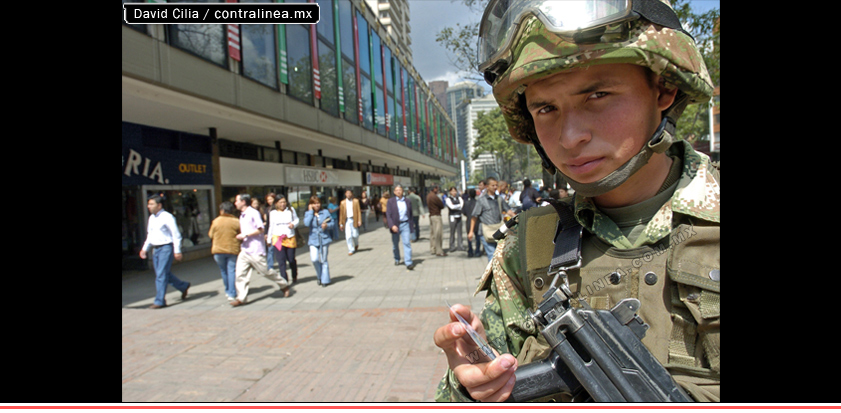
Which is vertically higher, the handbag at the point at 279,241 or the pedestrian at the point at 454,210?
the pedestrian at the point at 454,210

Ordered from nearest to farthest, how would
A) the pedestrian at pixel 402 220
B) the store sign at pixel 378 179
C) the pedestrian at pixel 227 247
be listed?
the pedestrian at pixel 227 247 < the pedestrian at pixel 402 220 < the store sign at pixel 378 179

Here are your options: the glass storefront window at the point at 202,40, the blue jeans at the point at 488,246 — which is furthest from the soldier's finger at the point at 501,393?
the glass storefront window at the point at 202,40

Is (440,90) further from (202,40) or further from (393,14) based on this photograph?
(202,40)

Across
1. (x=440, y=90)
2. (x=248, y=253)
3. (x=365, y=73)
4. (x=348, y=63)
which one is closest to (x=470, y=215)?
(x=248, y=253)

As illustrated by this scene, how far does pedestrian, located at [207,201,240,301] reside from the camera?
6.43 metres

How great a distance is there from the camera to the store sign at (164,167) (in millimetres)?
9422

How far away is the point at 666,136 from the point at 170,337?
5.53 metres

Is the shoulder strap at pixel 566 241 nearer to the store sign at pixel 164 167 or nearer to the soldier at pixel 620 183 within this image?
the soldier at pixel 620 183

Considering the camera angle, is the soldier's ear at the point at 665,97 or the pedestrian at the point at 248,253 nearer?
the soldier's ear at the point at 665,97

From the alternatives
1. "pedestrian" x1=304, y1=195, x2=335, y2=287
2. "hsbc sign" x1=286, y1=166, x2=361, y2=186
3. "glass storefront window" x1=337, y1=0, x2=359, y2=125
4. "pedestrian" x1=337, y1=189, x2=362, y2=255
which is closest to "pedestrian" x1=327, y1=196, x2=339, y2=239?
"pedestrian" x1=337, y1=189, x2=362, y2=255

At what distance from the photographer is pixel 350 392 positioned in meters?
3.33

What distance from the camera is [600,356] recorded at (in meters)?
0.92

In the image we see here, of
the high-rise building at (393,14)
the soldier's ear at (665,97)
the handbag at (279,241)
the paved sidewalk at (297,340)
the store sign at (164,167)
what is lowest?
the paved sidewalk at (297,340)

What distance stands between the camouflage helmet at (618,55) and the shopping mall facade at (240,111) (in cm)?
759
